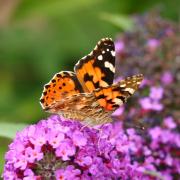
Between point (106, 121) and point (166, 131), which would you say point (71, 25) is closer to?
point (166, 131)

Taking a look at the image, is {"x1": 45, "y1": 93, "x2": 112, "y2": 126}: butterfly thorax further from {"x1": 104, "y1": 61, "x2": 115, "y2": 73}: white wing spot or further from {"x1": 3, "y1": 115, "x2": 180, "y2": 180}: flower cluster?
{"x1": 104, "y1": 61, "x2": 115, "y2": 73}: white wing spot

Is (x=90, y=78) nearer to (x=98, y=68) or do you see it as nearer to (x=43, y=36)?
(x=98, y=68)

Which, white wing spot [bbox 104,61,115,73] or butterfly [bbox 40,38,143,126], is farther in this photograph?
white wing spot [bbox 104,61,115,73]

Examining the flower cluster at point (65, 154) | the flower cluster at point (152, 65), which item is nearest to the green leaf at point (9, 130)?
the flower cluster at point (65, 154)

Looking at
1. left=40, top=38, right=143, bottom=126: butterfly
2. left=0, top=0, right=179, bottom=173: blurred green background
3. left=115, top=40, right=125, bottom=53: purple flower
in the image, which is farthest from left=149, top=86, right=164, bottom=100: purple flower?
left=0, top=0, right=179, bottom=173: blurred green background

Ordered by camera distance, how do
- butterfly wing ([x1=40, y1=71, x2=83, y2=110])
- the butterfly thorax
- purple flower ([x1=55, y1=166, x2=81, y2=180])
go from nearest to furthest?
1. purple flower ([x1=55, y1=166, x2=81, y2=180])
2. the butterfly thorax
3. butterfly wing ([x1=40, y1=71, x2=83, y2=110])

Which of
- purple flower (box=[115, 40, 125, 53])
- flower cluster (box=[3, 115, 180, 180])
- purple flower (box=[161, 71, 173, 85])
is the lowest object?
flower cluster (box=[3, 115, 180, 180])

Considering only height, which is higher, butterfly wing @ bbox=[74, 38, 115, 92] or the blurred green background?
the blurred green background

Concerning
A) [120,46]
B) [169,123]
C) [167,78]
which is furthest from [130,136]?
[120,46]
